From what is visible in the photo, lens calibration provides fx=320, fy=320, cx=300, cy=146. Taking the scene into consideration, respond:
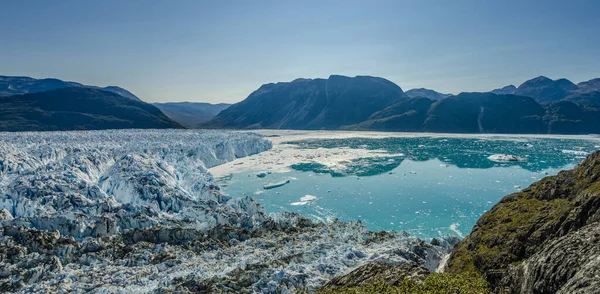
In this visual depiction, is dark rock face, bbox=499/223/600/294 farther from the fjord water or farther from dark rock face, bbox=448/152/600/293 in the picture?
the fjord water

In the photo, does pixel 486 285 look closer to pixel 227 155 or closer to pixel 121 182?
pixel 121 182

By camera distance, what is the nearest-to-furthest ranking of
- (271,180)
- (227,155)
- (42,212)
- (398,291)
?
(398,291) → (42,212) → (271,180) → (227,155)

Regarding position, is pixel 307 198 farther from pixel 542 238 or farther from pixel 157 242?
pixel 542 238

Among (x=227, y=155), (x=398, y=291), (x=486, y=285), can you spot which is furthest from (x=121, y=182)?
(x=227, y=155)

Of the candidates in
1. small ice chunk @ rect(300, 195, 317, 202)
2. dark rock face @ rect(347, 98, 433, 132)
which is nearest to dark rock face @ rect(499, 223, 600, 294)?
small ice chunk @ rect(300, 195, 317, 202)

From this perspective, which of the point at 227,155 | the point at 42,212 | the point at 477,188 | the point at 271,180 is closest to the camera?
the point at 42,212
